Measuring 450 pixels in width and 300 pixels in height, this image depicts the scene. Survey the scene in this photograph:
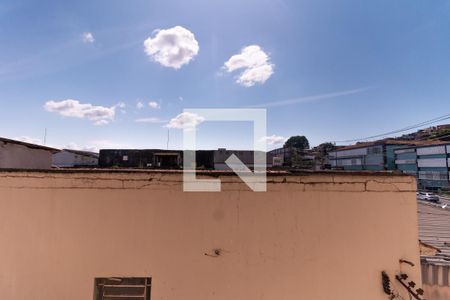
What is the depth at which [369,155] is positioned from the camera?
57.2m

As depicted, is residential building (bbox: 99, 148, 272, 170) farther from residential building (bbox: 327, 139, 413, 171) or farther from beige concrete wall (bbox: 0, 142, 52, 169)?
residential building (bbox: 327, 139, 413, 171)

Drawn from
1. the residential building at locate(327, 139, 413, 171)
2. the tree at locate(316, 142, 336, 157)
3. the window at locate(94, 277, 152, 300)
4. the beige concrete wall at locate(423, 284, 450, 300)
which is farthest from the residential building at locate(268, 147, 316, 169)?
the tree at locate(316, 142, 336, 157)

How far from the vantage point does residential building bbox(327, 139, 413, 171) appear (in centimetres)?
5403

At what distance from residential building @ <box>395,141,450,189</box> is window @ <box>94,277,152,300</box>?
166ft

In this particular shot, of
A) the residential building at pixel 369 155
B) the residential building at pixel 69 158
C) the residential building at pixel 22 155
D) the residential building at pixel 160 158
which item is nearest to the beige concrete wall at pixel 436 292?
the residential building at pixel 22 155

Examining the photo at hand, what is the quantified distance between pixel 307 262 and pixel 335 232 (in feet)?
2.02

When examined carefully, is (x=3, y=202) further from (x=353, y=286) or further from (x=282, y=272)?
(x=353, y=286)

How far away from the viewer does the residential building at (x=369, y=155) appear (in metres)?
54.0

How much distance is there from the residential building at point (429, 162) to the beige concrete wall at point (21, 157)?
5114 centimetres

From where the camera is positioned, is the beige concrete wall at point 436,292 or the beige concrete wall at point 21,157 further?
the beige concrete wall at point 21,157

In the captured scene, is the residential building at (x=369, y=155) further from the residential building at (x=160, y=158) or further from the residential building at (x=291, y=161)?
the residential building at (x=160, y=158)

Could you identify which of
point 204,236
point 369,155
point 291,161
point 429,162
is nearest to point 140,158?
point 291,161

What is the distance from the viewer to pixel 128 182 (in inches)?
149

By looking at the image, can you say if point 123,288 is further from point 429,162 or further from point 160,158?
point 429,162
